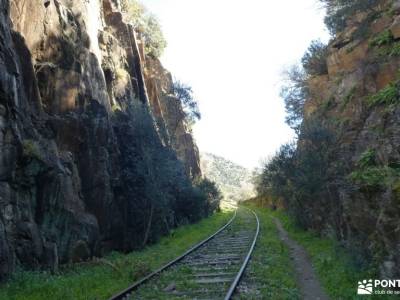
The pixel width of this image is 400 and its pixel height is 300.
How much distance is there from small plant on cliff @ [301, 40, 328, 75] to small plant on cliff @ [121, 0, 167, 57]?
19.7 m

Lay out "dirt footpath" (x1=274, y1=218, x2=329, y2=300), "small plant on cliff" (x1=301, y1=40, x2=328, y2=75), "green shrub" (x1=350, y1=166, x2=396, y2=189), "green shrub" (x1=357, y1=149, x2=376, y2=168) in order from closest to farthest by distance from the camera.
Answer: "green shrub" (x1=350, y1=166, x2=396, y2=189)
"dirt footpath" (x1=274, y1=218, x2=329, y2=300)
"green shrub" (x1=357, y1=149, x2=376, y2=168)
"small plant on cliff" (x1=301, y1=40, x2=328, y2=75)

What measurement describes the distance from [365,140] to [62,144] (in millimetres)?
11247

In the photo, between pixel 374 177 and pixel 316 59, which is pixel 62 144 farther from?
pixel 316 59

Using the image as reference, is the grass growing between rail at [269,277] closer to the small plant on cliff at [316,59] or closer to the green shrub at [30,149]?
the green shrub at [30,149]

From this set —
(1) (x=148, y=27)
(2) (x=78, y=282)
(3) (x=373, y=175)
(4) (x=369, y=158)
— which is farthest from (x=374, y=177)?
(1) (x=148, y=27)

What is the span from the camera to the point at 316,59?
33.2 metres

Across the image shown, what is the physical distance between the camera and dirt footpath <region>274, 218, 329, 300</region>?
32.8 ft

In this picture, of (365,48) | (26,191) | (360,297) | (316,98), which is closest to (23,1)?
(26,191)

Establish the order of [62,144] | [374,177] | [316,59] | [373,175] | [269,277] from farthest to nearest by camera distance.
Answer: [316,59]
[62,144]
[269,277]
[373,175]
[374,177]

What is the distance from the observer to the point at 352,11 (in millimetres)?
22359

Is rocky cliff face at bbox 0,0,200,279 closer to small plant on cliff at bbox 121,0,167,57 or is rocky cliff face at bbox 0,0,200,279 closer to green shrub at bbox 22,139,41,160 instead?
green shrub at bbox 22,139,41,160

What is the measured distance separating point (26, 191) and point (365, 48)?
19.8 m

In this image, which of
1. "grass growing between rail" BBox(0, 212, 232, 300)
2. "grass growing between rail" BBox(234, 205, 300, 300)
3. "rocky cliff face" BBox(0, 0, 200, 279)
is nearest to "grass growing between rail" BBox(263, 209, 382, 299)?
"grass growing between rail" BBox(234, 205, 300, 300)

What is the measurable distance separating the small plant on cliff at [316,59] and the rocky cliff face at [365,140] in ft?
3.97
